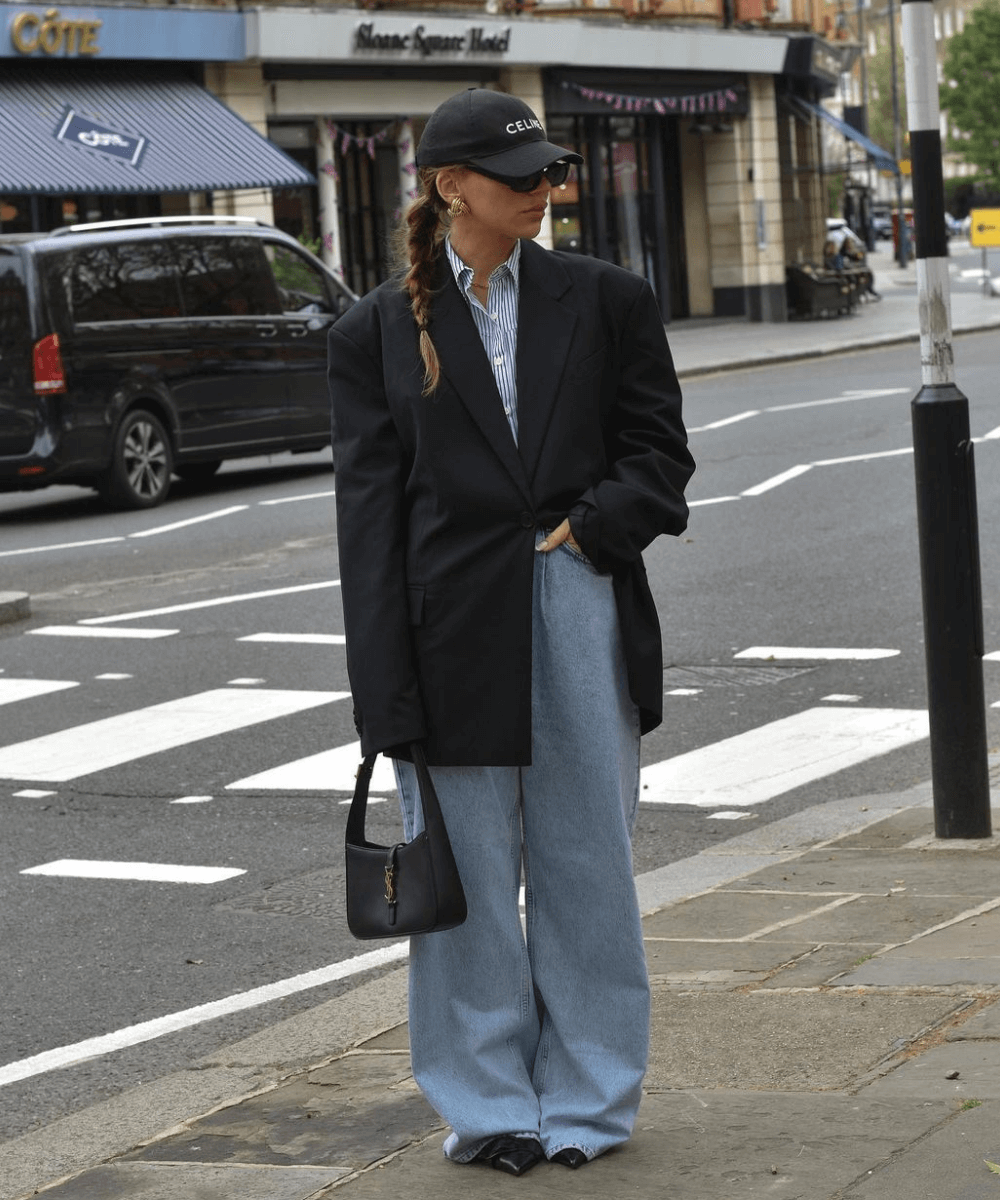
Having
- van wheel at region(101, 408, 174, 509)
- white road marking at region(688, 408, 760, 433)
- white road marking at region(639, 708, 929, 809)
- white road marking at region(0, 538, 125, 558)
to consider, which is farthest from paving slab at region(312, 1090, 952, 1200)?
white road marking at region(688, 408, 760, 433)

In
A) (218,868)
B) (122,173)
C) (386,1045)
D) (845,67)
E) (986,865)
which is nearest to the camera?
(386,1045)

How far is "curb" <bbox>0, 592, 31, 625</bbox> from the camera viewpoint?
11391 mm

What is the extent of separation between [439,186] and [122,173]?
2475 cm

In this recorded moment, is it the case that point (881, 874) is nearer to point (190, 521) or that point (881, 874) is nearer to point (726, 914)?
point (726, 914)

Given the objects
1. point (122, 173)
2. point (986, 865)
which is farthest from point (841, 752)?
point (122, 173)

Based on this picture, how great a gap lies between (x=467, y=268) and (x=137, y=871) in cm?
335

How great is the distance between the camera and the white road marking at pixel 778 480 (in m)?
15.1

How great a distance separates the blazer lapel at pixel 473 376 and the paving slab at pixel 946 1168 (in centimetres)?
119

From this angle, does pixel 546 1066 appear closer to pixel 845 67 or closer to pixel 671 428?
pixel 671 428

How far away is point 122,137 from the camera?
28062 mm

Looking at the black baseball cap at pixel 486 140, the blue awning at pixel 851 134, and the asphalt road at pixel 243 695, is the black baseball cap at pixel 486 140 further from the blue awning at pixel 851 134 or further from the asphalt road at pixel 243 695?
the blue awning at pixel 851 134

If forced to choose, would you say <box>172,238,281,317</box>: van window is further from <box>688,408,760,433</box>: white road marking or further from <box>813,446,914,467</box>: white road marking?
<box>813,446,914,467</box>: white road marking

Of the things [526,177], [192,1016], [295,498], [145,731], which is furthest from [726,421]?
[526,177]

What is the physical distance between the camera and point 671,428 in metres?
3.74
